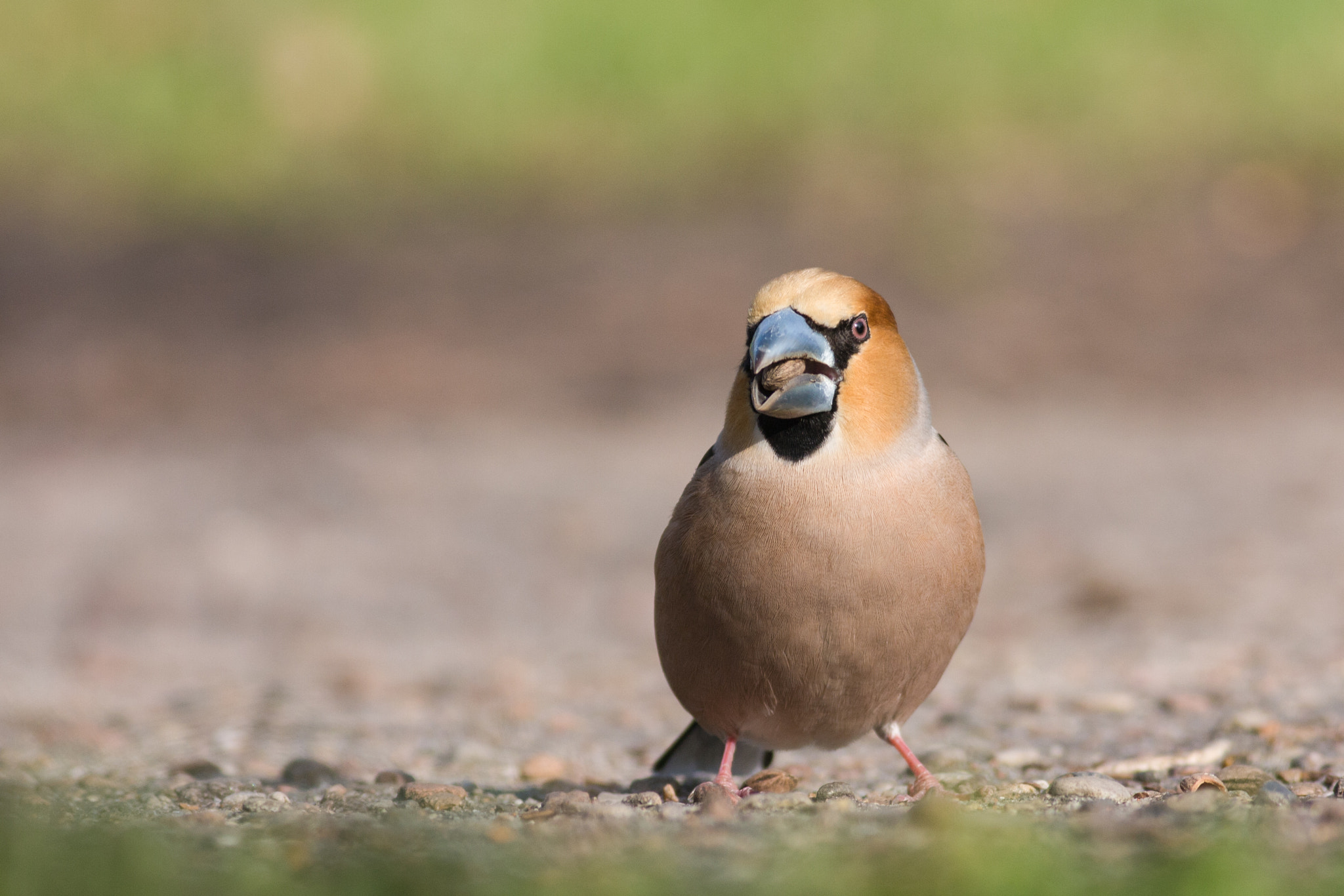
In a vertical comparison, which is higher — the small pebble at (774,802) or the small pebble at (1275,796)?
the small pebble at (1275,796)

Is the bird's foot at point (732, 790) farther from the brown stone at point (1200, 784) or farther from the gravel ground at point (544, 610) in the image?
the brown stone at point (1200, 784)

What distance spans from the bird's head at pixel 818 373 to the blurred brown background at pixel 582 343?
164 cm

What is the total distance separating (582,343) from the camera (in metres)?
12.8

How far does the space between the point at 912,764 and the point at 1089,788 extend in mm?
582

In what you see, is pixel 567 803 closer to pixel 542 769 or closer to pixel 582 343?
pixel 542 769

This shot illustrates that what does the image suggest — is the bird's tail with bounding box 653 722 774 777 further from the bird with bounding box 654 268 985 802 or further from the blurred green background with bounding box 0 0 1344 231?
the blurred green background with bounding box 0 0 1344 231

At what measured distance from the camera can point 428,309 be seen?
43.4 feet

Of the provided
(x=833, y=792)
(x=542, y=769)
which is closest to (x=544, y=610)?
(x=542, y=769)

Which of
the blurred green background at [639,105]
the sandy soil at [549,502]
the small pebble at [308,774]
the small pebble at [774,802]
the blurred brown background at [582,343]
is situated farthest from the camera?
the blurred green background at [639,105]

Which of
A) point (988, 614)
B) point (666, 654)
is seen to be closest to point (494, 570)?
point (988, 614)

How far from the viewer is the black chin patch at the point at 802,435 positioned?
14.1 ft

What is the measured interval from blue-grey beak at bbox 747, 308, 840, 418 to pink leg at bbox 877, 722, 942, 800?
1.07m

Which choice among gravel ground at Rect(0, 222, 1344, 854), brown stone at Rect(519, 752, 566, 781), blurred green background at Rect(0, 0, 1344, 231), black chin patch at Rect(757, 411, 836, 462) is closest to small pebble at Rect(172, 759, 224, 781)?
gravel ground at Rect(0, 222, 1344, 854)

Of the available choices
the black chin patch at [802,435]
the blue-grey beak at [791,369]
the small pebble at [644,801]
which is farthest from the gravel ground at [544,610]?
the blue-grey beak at [791,369]
